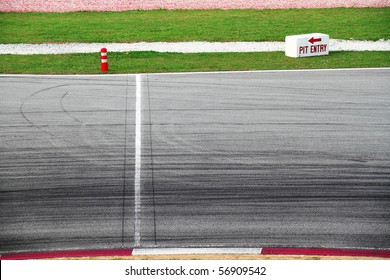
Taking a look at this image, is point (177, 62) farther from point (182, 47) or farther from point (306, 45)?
point (306, 45)

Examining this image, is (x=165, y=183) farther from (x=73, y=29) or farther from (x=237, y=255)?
(x=73, y=29)

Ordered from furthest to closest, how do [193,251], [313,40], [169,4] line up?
1. [169,4]
2. [313,40]
3. [193,251]

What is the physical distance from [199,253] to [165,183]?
127 inches

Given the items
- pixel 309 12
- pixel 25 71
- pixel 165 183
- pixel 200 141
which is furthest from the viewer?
pixel 309 12

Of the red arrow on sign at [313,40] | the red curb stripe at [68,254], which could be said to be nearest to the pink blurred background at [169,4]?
the red arrow on sign at [313,40]

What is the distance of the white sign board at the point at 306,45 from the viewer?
2673 cm

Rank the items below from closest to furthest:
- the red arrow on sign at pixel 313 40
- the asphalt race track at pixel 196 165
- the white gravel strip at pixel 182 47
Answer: the asphalt race track at pixel 196 165
the red arrow on sign at pixel 313 40
the white gravel strip at pixel 182 47

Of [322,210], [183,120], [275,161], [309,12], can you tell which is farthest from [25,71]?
[309,12]

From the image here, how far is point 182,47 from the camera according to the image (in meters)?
30.0

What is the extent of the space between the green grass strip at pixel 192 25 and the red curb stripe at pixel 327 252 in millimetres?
21902

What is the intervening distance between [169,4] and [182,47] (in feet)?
34.4

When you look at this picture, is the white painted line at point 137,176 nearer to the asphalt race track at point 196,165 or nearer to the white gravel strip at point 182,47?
the asphalt race track at point 196,165

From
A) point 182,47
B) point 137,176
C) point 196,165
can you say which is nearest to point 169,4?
point 182,47

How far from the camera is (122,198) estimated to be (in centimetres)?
1257
